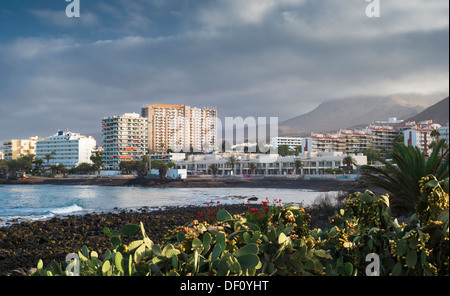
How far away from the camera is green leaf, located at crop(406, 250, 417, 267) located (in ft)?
7.84

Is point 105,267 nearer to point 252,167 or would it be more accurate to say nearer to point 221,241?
point 221,241

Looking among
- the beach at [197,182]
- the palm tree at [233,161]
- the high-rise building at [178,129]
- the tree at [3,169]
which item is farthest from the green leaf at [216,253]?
the palm tree at [233,161]

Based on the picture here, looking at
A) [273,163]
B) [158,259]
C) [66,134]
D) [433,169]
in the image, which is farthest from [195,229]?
[66,134]

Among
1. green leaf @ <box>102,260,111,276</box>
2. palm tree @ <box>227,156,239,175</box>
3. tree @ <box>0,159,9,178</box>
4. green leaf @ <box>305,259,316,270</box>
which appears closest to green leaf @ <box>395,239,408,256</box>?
green leaf @ <box>305,259,316,270</box>

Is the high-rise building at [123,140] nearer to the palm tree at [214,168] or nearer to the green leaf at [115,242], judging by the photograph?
the palm tree at [214,168]

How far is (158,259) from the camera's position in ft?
7.52

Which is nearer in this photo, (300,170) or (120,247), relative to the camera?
(120,247)

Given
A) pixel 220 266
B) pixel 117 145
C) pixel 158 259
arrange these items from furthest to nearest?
pixel 117 145
pixel 158 259
pixel 220 266

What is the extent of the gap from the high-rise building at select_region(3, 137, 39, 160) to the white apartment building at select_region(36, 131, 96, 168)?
3.62m

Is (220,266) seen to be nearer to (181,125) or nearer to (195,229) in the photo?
(195,229)

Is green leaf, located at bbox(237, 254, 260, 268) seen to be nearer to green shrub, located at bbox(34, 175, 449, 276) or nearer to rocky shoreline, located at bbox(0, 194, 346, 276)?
green shrub, located at bbox(34, 175, 449, 276)

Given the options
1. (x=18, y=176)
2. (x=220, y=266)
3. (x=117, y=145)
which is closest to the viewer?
(x=220, y=266)

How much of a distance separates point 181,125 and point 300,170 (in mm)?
28635

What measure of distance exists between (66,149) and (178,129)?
44.7 meters
